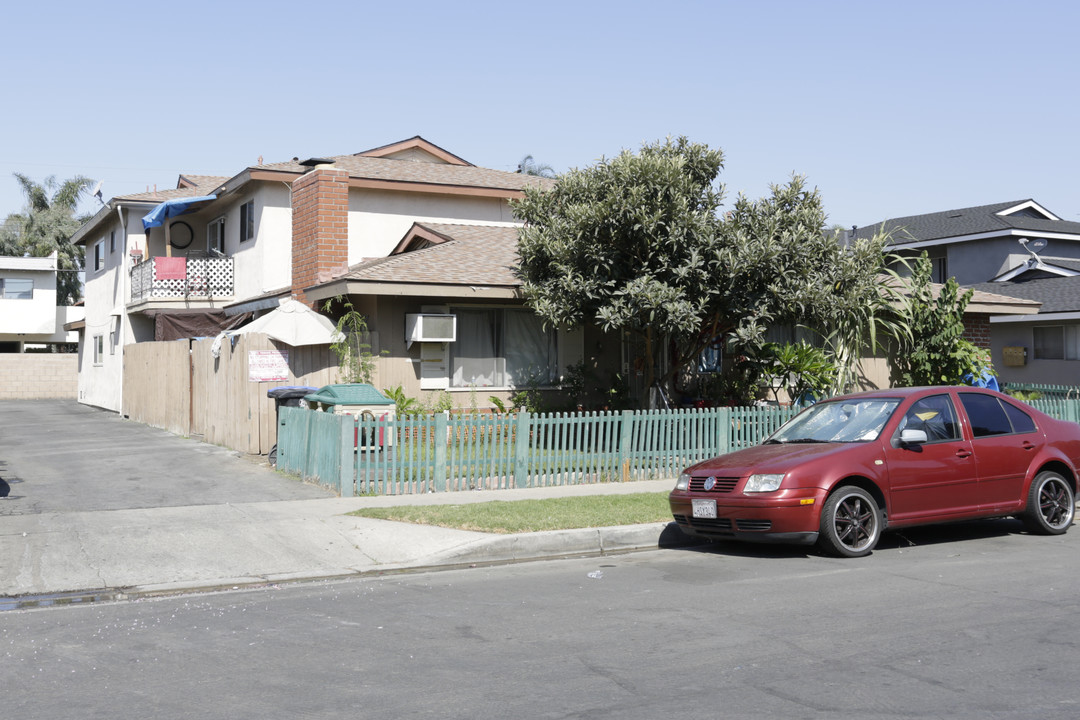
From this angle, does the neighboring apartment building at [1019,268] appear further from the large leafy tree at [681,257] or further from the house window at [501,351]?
the house window at [501,351]

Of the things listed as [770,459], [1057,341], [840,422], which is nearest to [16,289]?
[1057,341]

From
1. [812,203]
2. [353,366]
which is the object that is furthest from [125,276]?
[812,203]

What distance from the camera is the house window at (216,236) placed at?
2702cm

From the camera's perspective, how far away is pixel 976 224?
116 feet

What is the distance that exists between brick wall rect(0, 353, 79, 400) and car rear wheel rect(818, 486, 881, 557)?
36831 millimetres

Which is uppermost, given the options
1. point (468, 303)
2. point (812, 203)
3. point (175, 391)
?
point (812, 203)

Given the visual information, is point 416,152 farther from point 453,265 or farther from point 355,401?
point 355,401

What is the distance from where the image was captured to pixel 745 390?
18.2 metres

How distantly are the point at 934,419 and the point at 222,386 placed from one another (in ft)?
40.3

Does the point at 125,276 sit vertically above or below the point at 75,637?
above

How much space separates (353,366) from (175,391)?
705cm

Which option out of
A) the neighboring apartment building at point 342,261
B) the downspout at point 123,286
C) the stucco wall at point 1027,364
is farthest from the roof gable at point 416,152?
the stucco wall at point 1027,364

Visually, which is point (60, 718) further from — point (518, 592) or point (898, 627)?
point (898, 627)

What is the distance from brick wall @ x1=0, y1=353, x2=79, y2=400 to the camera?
40.0m
